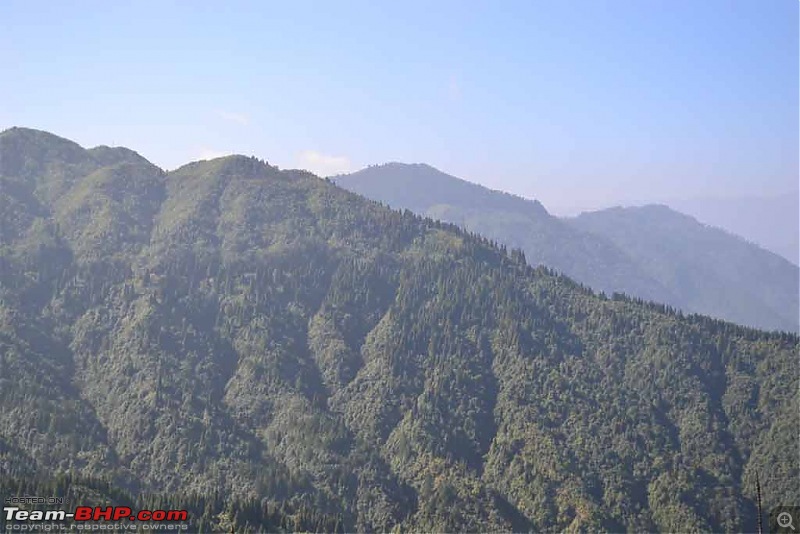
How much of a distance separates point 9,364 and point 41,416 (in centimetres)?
2619

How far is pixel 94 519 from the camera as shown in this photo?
117562 mm

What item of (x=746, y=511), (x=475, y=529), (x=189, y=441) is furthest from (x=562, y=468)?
(x=189, y=441)

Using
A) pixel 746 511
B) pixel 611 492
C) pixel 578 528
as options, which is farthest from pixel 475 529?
pixel 746 511

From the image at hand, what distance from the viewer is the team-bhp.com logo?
113 meters

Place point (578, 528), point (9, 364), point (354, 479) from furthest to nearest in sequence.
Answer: point (9, 364) → point (354, 479) → point (578, 528)

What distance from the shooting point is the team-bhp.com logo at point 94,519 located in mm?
112750

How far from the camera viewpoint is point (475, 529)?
169 m

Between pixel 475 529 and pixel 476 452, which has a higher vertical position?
pixel 476 452

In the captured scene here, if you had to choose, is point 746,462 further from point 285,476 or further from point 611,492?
point 285,476

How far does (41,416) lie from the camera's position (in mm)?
177000

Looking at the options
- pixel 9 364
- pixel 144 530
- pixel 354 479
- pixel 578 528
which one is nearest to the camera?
pixel 144 530

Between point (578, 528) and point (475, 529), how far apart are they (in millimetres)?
22609

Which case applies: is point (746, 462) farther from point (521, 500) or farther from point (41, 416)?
point (41, 416)

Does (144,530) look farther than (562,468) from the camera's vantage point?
No
